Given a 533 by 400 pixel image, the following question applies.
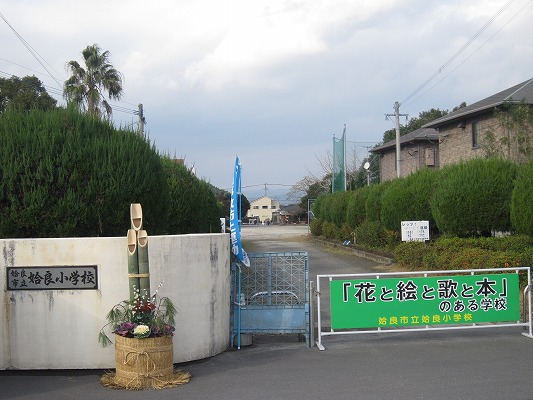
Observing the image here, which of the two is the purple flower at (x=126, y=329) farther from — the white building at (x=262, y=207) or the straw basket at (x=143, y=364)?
the white building at (x=262, y=207)

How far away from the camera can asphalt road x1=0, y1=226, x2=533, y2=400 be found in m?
6.71

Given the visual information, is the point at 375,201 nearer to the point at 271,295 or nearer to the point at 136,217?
the point at 271,295

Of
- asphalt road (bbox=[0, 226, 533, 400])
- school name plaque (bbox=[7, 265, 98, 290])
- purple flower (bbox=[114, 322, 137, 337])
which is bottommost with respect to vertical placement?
asphalt road (bbox=[0, 226, 533, 400])

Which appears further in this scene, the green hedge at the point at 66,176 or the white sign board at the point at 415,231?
the white sign board at the point at 415,231

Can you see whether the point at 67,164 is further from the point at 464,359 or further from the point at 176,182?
the point at 176,182

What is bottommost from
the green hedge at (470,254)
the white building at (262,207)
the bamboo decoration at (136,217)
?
the green hedge at (470,254)

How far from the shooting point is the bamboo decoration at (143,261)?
23.6 feet

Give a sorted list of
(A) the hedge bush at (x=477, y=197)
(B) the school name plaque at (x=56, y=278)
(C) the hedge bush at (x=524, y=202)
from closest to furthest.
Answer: (B) the school name plaque at (x=56, y=278) < (C) the hedge bush at (x=524, y=202) < (A) the hedge bush at (x=477, y=197)

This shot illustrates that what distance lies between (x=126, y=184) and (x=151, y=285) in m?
1.77

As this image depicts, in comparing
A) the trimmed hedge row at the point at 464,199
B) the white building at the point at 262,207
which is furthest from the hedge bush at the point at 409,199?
the white building at the point at 262,207

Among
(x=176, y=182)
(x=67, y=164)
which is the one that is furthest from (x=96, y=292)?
(x=176, y=182)

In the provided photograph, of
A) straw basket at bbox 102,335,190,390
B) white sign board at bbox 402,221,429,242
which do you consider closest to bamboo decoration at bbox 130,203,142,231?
straw basket at bbox 102,335,190,390

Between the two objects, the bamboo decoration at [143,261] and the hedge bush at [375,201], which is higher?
the hedge bush at [375,201]

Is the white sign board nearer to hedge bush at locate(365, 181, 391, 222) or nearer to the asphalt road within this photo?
hedge bush at locate(365, 181, 391, 222)
